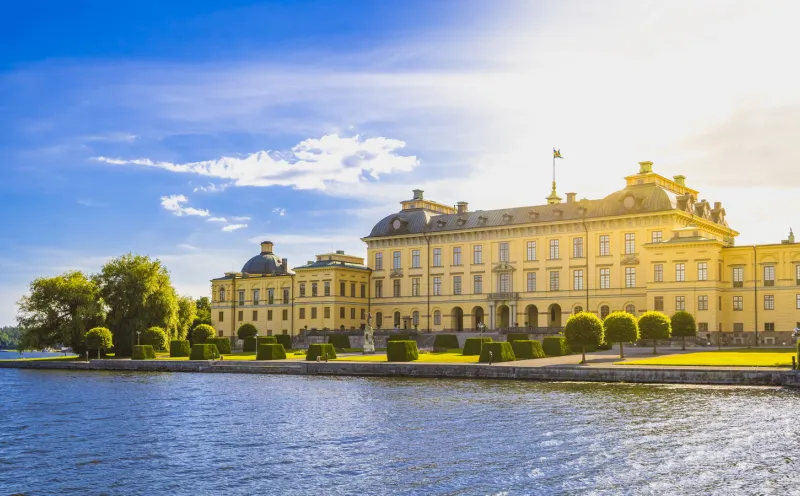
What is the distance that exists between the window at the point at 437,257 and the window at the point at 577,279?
14305mm

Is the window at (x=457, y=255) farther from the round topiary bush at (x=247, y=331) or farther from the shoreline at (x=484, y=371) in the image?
the shoreline at (x=484, y=371)

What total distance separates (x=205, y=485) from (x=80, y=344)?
49.2 metres

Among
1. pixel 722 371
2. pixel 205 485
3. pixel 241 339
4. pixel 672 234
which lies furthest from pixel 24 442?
pixel 241 339

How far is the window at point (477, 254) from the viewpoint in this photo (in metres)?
78.3

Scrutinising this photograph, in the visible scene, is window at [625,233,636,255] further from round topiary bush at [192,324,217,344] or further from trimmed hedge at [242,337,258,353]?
round topiary bush at [192,324,217,344]

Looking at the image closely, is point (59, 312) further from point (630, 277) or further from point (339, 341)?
point (630, 277)

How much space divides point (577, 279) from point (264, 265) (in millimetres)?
38946

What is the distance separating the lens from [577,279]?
2820 inches

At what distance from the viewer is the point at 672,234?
64938 millimetres

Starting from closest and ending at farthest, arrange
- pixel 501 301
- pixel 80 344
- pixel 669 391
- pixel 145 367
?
1. pixel 669 391
2. pixel 145 367
3. pixel 80 344
4. pixel 501 301

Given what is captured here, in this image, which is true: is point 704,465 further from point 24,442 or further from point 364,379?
point 364,379

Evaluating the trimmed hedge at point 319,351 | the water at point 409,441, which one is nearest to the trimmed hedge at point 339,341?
the trimmed hedge at point 319,351

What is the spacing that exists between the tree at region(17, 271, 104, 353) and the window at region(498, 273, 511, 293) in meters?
34.6

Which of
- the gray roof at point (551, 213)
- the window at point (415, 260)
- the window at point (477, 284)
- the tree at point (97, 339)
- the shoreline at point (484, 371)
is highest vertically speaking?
the gray roof at point (551, 213)
